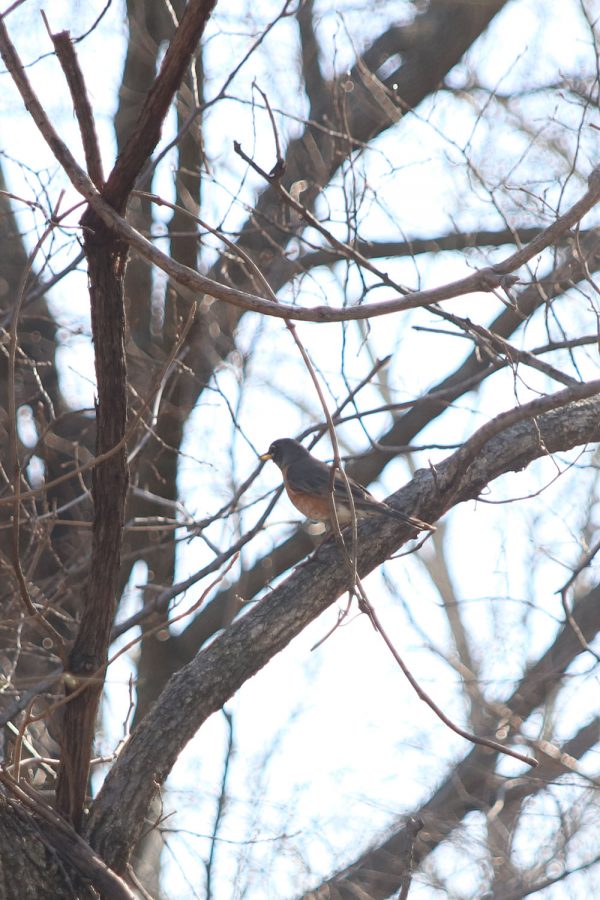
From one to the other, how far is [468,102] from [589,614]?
3539 millimetres

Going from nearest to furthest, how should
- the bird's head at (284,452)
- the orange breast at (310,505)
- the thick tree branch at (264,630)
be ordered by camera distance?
1. the thick tree branch at (264,630)
2. the orange breast at (310,505)
3. the bird's head at (284,452)

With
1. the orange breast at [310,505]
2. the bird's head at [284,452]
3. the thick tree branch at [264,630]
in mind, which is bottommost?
the thick tree branch at [264,630]

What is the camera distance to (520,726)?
20.5 ft

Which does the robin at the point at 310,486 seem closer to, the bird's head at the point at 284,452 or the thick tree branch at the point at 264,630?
the bird's head at the point at 284,452

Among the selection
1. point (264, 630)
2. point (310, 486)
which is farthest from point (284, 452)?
point (264, 630)

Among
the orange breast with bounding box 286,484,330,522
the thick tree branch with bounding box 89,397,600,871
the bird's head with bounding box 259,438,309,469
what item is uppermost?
the bird's head with bounding box 259,438,309,469

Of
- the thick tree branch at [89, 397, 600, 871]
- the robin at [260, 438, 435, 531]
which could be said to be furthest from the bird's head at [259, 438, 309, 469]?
the thick tree branch at [89, 397, 600, 871]

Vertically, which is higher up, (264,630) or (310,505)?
(310,505)

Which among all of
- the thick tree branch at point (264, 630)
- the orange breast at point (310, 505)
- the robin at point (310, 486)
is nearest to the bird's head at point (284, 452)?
the robin at point (310, 486)

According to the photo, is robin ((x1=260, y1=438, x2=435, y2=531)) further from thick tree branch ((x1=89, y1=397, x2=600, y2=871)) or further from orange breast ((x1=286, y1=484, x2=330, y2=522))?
thick tree branch ((x1=89, y1=397, x2=600, y2=871))

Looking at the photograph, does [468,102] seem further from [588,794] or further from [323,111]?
[588,794]

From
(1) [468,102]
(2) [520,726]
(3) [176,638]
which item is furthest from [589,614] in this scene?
(1) [468,102]

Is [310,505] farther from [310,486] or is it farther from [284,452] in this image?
[284,452]

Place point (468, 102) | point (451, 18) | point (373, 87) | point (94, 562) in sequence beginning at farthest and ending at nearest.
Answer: point (451, 18)
point (468, 102)
point (373, 87)
point (94, 562)
